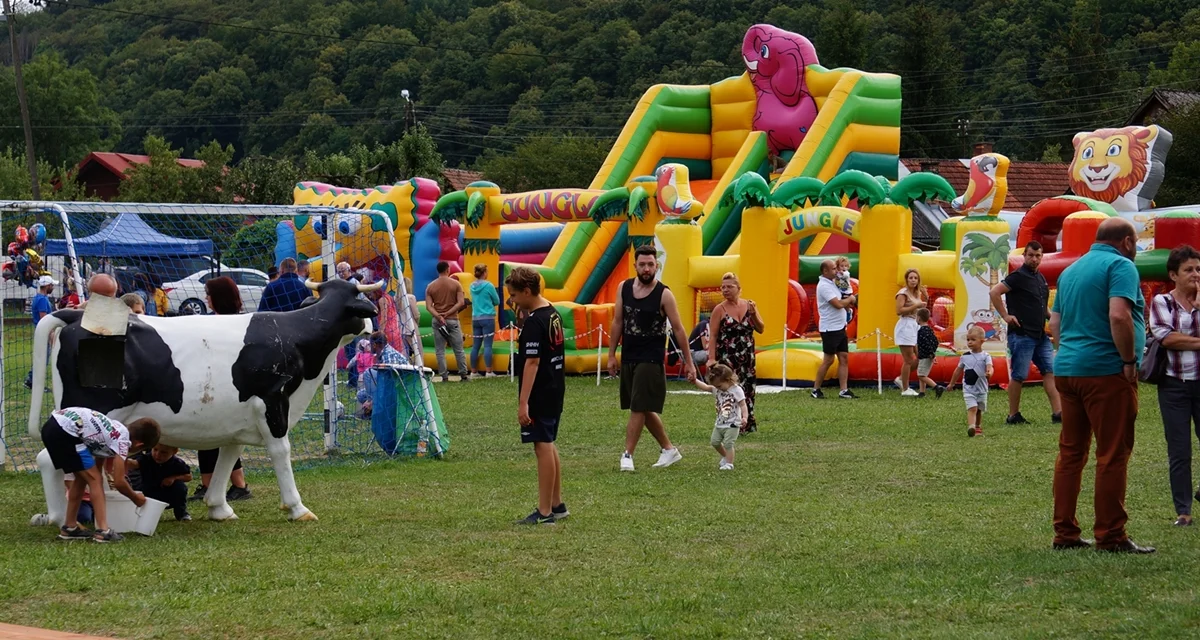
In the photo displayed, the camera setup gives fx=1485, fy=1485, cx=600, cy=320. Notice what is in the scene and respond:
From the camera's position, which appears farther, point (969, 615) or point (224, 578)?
point (224, 578)

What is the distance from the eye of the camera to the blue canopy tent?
1429 cm

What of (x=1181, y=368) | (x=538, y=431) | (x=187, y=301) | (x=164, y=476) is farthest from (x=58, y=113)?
(x=1181, y=368)

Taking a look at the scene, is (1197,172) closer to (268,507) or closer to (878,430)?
(878,430)

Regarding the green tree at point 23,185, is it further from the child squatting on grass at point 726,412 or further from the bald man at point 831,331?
the child squatting on grass at point 726,412

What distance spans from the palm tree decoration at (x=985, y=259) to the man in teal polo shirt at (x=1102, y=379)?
10.4 m

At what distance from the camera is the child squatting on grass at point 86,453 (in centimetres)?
806

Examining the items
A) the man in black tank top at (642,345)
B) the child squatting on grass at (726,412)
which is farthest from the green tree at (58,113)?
the child squatting on grass at (726,412)

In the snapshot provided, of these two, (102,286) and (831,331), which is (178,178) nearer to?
(831,331)

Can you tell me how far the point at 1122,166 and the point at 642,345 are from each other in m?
12.7

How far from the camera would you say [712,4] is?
6850 cm

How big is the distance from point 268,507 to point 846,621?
483 centimetres

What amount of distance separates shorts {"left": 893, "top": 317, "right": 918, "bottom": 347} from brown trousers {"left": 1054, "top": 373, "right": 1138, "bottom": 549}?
9.92 metres

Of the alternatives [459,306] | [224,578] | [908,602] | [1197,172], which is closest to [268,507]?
[224,578]

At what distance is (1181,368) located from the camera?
26.8ft
